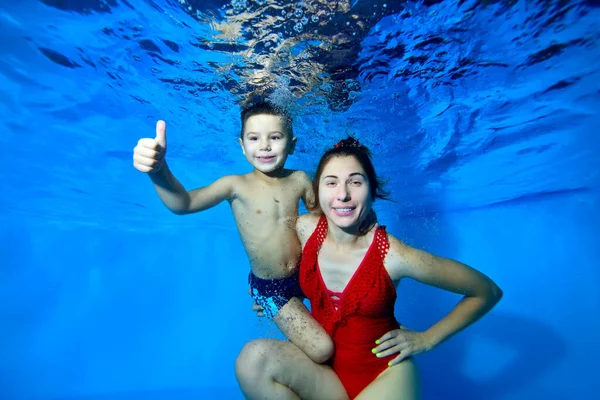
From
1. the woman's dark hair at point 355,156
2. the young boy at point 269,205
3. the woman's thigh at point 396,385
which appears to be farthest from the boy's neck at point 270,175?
the woman's thigh at point 396,385

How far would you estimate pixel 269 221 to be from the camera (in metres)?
5.34

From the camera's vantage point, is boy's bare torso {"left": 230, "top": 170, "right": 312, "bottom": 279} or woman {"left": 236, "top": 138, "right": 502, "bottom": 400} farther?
boy's bare torso {"left": 230, "top": 170, "right": 312, "bottom": 279}

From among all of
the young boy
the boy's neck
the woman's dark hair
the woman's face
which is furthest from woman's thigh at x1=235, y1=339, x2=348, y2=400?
the boy's neck

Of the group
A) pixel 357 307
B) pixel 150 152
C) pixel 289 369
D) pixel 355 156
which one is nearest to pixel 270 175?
pixel 355 156

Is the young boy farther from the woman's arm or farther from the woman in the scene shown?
the woman's arm

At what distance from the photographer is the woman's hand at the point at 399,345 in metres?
4.12

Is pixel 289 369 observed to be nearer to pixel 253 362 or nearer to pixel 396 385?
pixel 253 362

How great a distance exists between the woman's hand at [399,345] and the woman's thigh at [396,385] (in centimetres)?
11

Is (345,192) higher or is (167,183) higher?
(167,183)

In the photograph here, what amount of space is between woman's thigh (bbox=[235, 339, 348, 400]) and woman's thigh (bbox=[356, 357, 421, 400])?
1.38 feet

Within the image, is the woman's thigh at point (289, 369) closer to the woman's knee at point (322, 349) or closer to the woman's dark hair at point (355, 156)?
the woman's knee at point (322, 349)

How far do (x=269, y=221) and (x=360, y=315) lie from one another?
6.56 ft

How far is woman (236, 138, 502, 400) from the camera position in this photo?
3.92 m

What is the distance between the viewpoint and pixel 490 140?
1170 centimetres
